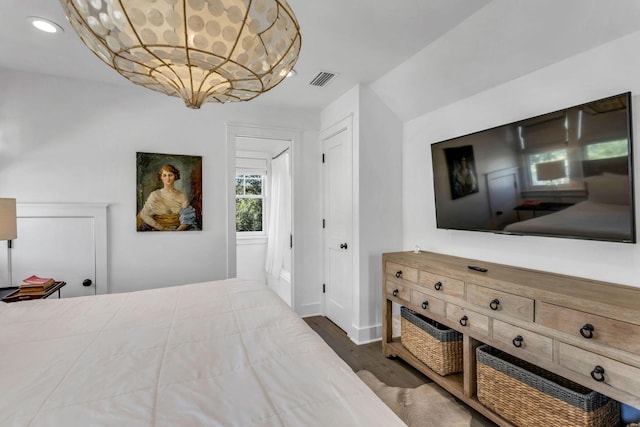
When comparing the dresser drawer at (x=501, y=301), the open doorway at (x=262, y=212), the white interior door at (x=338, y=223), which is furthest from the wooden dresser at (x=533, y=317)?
the open doorway at (x=262, y=212)

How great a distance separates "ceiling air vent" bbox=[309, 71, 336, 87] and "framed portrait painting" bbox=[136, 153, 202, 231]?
1.42 m

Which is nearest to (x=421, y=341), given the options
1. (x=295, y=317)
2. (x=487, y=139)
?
(x=295, y=317)

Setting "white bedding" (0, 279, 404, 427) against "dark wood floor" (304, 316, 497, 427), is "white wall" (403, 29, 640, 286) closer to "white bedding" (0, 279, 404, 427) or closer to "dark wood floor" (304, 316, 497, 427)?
"dark wood floor" (304, 316, 497, 427)

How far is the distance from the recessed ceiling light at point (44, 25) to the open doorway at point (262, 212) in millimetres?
2371

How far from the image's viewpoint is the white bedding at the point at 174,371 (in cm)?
87

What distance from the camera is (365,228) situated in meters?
2.96

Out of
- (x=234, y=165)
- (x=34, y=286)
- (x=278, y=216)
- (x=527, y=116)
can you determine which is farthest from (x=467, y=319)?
(x=278, y=216)

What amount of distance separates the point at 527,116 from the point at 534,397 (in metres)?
1.68

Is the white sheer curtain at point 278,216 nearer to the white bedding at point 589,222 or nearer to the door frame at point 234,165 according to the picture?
the door frame at point 234,165

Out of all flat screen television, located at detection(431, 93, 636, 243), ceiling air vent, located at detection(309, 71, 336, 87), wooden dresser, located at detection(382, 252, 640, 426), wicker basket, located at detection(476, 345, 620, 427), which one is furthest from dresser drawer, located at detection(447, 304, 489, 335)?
ceiling air vent, located at detection(309, 71, 336, 87)

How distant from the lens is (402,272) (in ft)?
8.19

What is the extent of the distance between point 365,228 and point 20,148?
3.14m

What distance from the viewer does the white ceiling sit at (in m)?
1.67

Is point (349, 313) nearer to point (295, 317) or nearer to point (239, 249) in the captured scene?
point (295, 317)
